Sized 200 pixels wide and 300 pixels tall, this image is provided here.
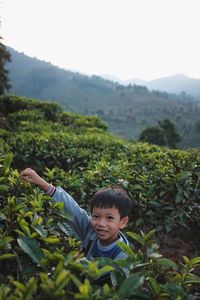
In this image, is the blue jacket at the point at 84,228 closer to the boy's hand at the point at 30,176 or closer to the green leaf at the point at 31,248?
the boy's hand at the point at 30,176

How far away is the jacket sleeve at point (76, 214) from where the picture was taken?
2992 mm

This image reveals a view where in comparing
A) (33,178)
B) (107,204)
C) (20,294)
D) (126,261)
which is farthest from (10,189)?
(20,294)

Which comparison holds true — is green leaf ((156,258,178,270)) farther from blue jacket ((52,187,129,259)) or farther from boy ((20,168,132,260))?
blue jacket ((52,187,129,259))

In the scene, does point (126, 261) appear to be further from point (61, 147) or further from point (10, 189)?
point (61, 147)

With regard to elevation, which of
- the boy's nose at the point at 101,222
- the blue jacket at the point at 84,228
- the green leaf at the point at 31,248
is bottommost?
the blue jacket at the point at 84,228

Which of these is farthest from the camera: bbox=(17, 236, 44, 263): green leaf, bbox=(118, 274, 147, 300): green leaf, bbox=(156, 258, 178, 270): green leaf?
bbox=(156, 258, 178, 270): green leaf

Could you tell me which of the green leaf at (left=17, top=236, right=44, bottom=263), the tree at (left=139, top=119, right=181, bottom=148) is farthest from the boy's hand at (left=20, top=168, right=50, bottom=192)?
the tree at (left=139, top=119, right=181, bottom=148)

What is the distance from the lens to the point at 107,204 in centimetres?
280

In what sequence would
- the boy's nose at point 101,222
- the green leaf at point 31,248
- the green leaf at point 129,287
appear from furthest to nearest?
the boy's nose at point 101,222 < the green leaf at point 31,248 < the green leaf at point 129,287

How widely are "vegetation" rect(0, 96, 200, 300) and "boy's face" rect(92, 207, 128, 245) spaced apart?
24cm

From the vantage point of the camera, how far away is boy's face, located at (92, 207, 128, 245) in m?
2.79

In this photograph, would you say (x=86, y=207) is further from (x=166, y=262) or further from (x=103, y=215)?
(x=166, y=262)

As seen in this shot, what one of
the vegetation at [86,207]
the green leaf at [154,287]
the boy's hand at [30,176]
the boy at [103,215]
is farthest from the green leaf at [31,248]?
the boy's hand at [30,176]

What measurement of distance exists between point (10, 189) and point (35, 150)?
444 cm
